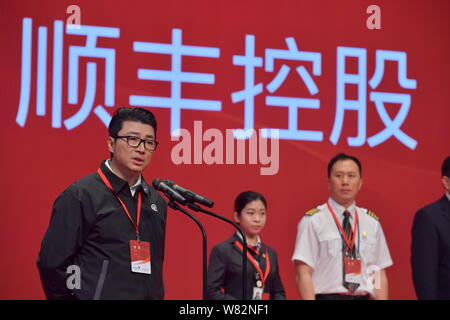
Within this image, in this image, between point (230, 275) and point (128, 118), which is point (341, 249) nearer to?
point (230, 275)

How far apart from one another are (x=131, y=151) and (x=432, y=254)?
188cm

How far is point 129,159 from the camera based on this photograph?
265cm

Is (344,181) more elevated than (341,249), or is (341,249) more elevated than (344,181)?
(344,181)

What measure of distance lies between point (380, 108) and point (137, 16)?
186 centimetres

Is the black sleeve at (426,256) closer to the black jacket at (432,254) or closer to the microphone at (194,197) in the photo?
the black jacket at (432,254)

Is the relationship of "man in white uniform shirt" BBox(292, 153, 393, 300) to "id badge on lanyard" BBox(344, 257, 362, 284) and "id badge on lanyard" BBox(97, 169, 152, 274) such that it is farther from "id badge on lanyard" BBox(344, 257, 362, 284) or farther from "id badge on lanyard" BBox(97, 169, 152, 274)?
"id badge on lanyard" BBox(97, 169, 152, 274)

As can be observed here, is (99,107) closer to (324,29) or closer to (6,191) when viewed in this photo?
(6,191)

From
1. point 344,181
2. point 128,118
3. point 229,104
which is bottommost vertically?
point 344,181

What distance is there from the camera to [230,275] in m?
3.94

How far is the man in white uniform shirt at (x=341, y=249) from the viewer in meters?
3.98

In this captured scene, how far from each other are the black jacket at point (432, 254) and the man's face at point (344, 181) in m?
0.47

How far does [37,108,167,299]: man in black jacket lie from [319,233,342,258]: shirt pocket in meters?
1.57

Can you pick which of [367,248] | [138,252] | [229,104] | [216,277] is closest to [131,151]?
[138,252]

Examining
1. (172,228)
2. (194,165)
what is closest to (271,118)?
(194,165)
